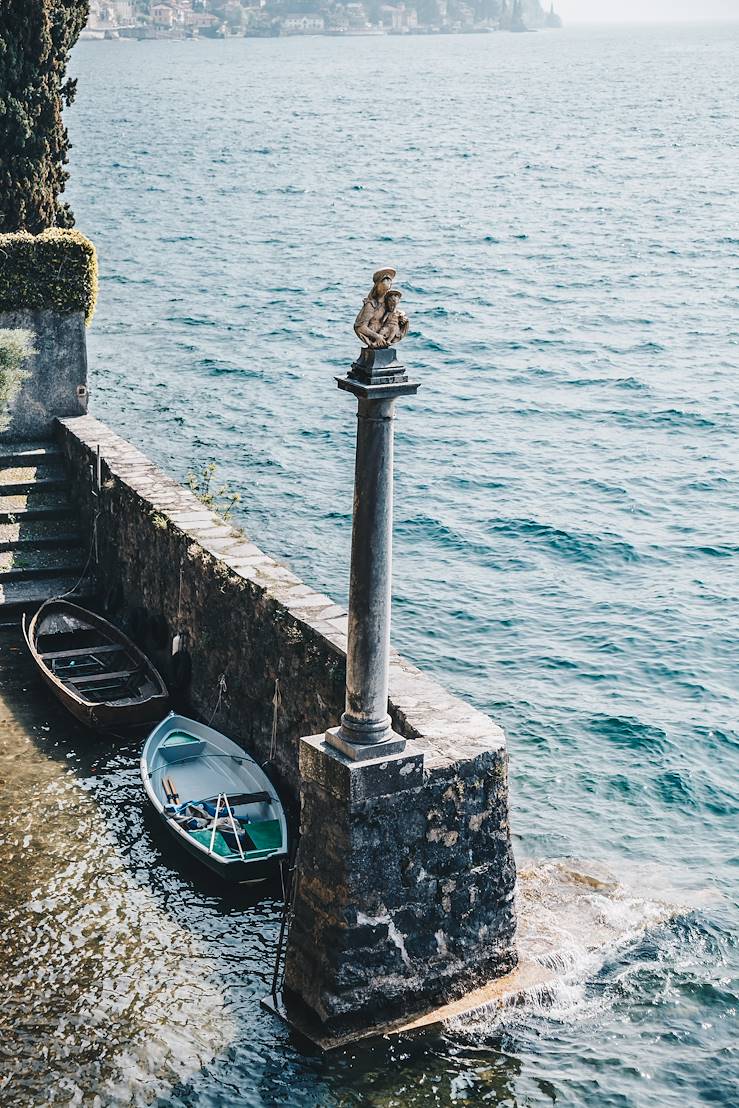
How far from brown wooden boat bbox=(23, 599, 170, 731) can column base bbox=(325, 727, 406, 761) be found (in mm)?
4279

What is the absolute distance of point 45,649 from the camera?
47.1ft

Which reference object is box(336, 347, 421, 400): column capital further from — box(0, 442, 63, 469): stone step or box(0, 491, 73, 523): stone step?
box(0, 442, 63, 469): stone step

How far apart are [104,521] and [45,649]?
1.70 metres

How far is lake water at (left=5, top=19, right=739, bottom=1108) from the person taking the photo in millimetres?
9039

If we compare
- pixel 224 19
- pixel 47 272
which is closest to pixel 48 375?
pixel 47 272

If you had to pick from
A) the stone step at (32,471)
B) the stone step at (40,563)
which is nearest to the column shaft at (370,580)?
the stone step at (40,563)

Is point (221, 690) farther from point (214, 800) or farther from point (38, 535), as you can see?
point (38, 535)

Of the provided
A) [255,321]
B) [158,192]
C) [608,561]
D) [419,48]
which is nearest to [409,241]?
[255,321]

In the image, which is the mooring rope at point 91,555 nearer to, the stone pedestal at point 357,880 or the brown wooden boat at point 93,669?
the brown wooden boat at point 93,669

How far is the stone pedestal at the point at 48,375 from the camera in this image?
17.3 m

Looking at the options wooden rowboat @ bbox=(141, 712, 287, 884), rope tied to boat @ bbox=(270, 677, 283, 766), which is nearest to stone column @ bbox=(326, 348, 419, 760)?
wooden rowboat @ bbox=(141, 712, 287, 884)

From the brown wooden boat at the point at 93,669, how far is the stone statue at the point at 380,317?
5.49m

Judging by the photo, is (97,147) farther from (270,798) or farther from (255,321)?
(270,798)

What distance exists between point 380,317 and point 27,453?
9.62m
